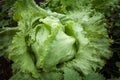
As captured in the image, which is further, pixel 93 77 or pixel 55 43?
pixel 55 43

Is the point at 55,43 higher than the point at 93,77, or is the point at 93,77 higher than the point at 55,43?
the point at 55,43

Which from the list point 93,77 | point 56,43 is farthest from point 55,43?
point 93,77

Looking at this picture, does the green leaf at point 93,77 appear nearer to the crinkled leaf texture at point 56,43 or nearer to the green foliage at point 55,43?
the green foliage at point 55,43

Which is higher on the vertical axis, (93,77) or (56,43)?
(56,43)

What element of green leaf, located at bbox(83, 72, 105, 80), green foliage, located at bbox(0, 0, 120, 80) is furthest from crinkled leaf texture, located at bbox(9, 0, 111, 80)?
green leaf, located at bbox(83, 72, 105, 80)

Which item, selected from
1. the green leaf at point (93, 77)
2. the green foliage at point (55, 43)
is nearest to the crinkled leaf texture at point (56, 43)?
the green foliage at point (55, 43)

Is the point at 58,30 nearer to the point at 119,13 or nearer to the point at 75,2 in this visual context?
the point at 75,2

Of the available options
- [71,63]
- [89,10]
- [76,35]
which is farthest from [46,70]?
[89,10]

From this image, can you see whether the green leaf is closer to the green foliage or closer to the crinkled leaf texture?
the green foliage

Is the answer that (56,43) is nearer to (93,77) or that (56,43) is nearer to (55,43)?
(55,43)

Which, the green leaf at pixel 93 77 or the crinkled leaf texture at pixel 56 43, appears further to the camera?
the crinkled leaf texture at pixel 56 43
